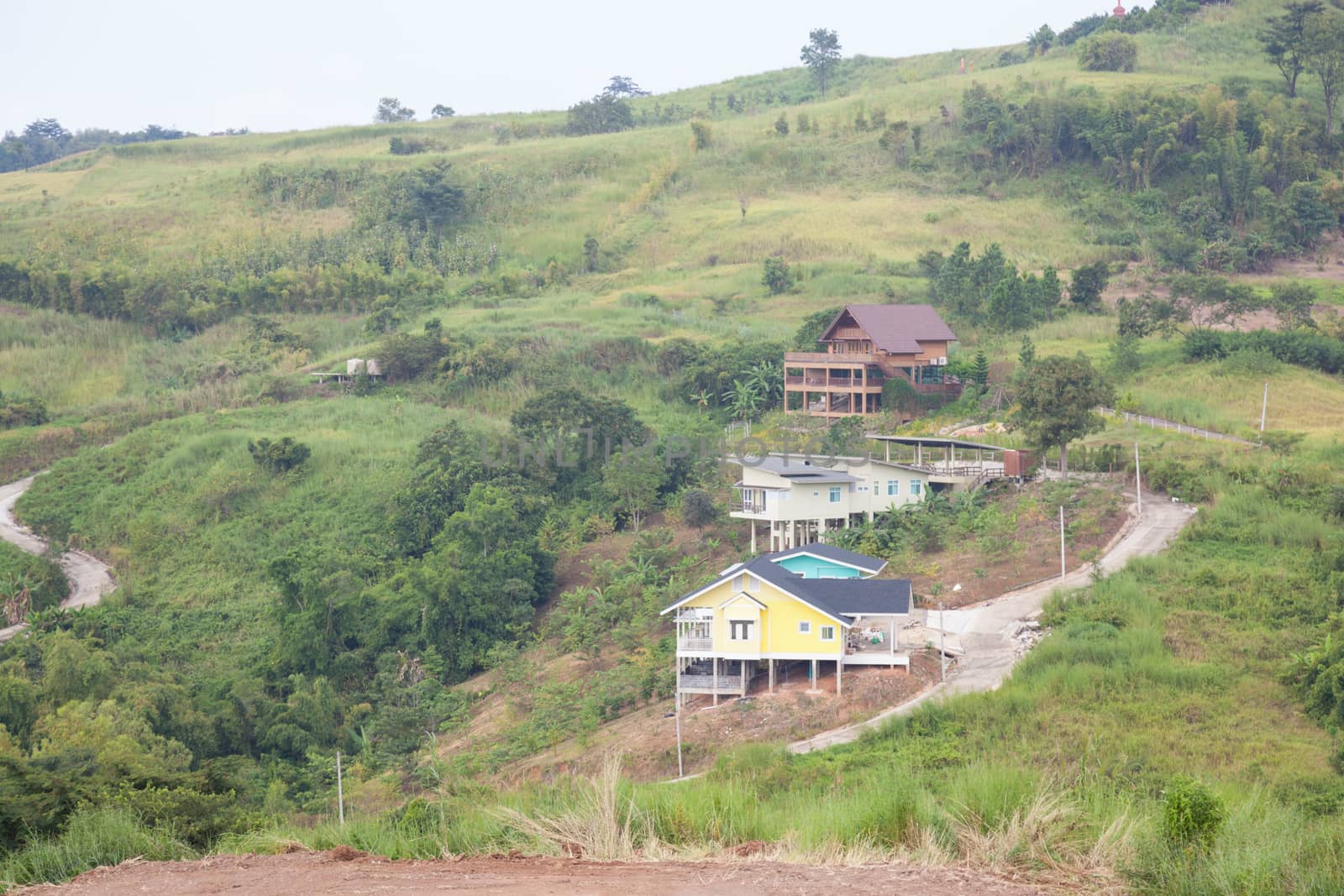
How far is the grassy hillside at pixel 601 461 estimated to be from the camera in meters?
11.1

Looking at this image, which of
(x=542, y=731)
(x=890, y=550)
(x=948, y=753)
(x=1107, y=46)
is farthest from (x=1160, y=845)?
(x=1107, y=46)

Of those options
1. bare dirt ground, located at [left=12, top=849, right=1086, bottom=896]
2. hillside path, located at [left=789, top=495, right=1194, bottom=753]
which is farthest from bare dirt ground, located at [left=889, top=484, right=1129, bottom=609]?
bare dirt ground, located at [left=12, top=849, right=1086, bottom=896]

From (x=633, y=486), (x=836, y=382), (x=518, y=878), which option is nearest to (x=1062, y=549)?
(x=633, y=486)

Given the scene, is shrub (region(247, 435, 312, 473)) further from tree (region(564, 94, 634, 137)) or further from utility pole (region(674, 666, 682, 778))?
tree (region(564, 94, 634, 137))

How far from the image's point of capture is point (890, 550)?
89.5 ft

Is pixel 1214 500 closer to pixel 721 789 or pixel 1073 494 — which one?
pixel 1073 494

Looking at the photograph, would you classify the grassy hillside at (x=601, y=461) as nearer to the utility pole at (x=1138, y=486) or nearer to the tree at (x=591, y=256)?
the tree at (x=591, y=256)

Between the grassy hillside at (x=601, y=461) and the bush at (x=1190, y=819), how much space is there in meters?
0.04

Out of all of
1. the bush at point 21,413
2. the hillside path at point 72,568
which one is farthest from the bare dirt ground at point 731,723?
the bush at point 21,413

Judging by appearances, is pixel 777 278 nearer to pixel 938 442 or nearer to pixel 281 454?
pixel 938 442

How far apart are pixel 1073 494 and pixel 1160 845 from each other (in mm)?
20796

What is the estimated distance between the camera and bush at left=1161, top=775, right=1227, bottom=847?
8234 millimetres

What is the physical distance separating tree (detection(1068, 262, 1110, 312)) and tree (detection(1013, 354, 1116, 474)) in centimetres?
1586

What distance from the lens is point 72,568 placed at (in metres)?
34.8
